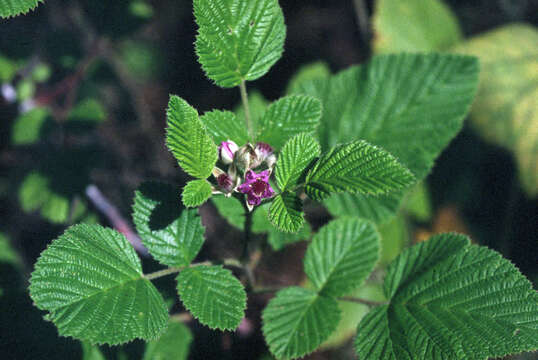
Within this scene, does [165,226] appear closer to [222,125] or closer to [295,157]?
[222,125]

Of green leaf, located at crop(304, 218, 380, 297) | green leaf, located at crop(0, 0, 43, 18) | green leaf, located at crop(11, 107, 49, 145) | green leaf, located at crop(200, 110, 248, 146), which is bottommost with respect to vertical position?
green leaf, located at crop(304, 218, 380, 297)

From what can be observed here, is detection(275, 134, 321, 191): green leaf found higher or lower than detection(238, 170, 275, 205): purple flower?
higher

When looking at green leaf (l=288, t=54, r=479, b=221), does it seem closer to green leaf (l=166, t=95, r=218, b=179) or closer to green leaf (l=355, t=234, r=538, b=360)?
green leaf (l=355, t=234, r=538, b=360)

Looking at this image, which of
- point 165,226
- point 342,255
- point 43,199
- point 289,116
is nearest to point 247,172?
point 289,116

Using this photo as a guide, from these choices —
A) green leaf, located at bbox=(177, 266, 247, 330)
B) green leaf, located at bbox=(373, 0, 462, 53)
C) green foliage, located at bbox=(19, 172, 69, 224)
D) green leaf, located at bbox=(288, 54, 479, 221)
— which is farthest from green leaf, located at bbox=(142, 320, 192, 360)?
green leaf, located at bbox=(373, 0, 462, 53)

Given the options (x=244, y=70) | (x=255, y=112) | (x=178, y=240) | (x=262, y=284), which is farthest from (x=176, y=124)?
(x=262, y=284)

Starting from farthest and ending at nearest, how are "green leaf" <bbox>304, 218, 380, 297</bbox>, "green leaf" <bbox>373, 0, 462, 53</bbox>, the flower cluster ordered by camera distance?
"green leaf" <bbox>373, 0, 462, 53</bbox>, "green leaf" <bbox>304, 218, 380, 297</bbox>, the flower cluster
